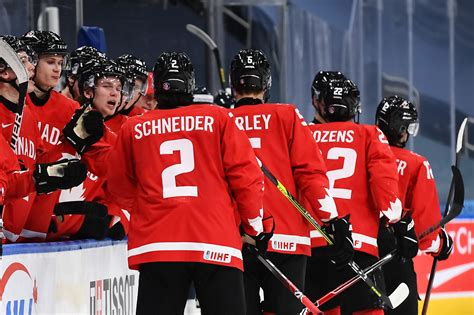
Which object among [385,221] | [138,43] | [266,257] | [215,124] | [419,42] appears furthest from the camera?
[419,42]

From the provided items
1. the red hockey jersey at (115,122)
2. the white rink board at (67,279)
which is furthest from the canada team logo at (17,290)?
the red hockey jersey at (115,122)

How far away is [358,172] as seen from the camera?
209 inches

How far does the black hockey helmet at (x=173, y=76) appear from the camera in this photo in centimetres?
421

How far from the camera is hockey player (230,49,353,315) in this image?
187 inches

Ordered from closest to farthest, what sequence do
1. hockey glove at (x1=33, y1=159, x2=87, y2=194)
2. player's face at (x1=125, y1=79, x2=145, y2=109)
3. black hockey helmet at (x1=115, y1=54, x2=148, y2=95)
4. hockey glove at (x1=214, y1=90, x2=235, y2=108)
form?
hockey glove at (x1=33, y1=159, x2=87, y2=194) → black hockey helmet at (x1=115, y1=54, x2=148, y2=95) → player's face at (x1=125, y1=79, x2=145, y2=109) → hockey glove at (x1=214, y1=90, x2=235, y2=108)

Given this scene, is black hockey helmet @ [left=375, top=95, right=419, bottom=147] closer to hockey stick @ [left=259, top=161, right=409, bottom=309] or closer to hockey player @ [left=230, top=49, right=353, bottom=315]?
hockey stick @ [left=259, top=161, right=409, bottom=309]

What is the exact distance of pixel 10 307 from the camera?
4219 mm

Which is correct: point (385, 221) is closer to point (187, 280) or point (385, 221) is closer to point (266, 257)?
point (266, 257)

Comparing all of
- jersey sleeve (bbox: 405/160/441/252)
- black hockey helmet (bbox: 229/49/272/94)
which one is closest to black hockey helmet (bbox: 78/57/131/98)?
black hockey helmet (bbox: 229/49/272/94)

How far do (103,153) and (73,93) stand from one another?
0.67 m

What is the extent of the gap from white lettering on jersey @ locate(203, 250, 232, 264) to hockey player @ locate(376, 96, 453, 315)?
1.55m

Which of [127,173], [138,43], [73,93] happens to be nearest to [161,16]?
[138,43]

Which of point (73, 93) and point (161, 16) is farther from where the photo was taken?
point (161, 16)

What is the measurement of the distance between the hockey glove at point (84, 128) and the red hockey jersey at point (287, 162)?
50 cm
